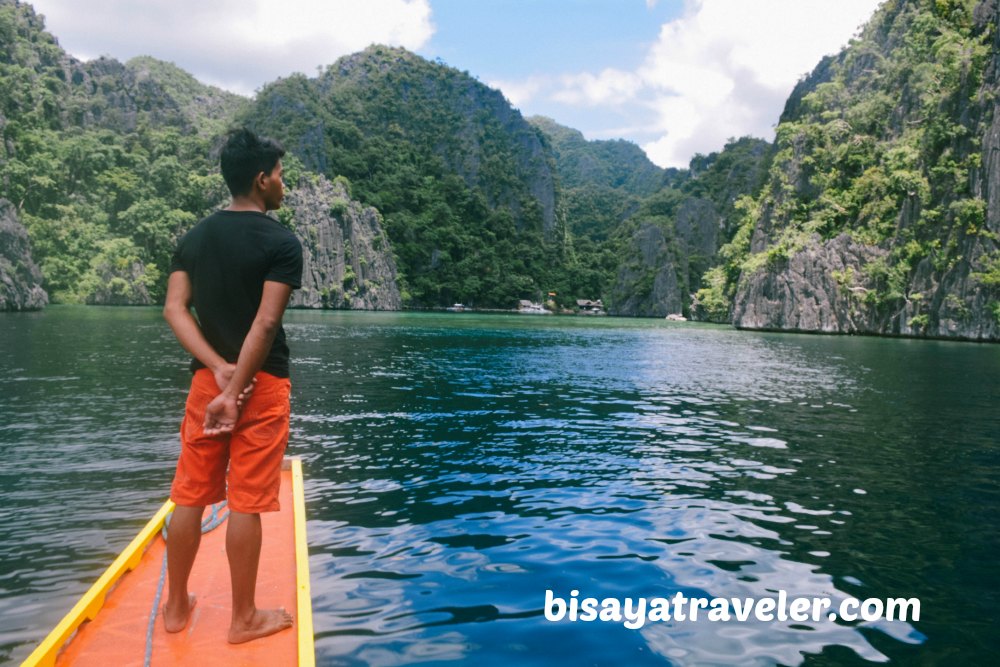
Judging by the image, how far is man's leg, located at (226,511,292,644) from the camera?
12.5ft

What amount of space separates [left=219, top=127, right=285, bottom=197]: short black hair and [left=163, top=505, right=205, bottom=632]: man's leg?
6.60 ft

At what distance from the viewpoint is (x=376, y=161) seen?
518 feet

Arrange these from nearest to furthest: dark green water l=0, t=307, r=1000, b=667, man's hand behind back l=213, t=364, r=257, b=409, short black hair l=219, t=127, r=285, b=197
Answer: man's hand behind back l=213, t=364, r=257, b=409, short black hair l=219, t=127, r=285, b=197, dark green water l=0, t=307, r=1000, b=667

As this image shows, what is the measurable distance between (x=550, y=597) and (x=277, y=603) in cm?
222

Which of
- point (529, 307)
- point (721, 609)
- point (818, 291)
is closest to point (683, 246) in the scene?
point (529, 307)

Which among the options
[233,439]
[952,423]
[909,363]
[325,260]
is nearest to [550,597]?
[233,439]

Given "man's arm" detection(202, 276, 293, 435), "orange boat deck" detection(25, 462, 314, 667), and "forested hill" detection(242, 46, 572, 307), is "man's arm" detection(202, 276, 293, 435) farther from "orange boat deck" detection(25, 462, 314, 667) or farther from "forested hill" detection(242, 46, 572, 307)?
"forested hill" detection(242, 46, 572, 307)

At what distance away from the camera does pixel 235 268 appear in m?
3.79

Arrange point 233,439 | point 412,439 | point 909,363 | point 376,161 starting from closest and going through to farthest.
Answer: point 233,439
point 412,439
point 909,363
point 376,161

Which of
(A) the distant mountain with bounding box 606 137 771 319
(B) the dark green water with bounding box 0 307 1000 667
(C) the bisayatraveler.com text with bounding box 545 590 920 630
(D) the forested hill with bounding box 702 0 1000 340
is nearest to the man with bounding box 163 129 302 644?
(B) the dark green water with bounding box 0 307 1000 667

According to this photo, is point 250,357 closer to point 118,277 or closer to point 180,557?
point 180,557

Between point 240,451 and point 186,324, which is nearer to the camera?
point 240,451

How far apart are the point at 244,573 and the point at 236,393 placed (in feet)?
3.60

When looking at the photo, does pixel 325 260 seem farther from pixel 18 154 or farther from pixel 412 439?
pixel 412 439
